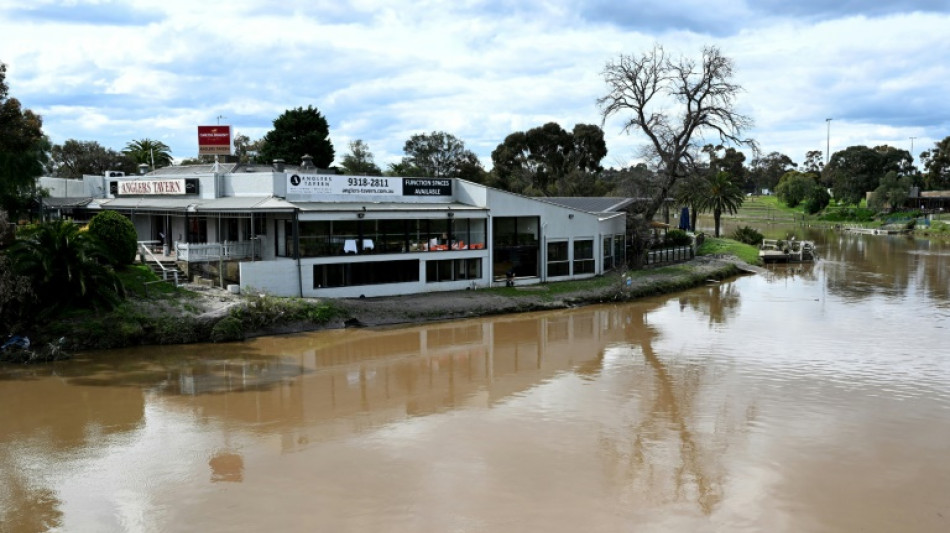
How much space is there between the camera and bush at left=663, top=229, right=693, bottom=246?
47.8 meters

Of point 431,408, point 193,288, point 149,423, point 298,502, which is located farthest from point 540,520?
point 193,288

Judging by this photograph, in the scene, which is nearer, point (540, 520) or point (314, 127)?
point (540, 520)

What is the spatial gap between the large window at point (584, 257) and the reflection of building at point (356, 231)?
0.22ft

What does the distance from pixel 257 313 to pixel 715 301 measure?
2235cm

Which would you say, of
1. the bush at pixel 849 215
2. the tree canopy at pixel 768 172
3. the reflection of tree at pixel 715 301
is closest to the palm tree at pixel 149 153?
the reflection of tree at pixel 715 301

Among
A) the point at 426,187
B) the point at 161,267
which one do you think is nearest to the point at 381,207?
the point at 426,187

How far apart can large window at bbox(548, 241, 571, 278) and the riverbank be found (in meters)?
2.00

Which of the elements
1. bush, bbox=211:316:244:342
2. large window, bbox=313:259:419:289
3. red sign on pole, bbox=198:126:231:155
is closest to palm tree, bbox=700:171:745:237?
large window, bbox=313:259:419:289

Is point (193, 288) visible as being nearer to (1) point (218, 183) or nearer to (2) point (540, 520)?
(1) point (218, 183)

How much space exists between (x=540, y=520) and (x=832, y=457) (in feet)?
22.4

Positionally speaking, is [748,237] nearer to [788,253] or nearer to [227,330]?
[788,253]

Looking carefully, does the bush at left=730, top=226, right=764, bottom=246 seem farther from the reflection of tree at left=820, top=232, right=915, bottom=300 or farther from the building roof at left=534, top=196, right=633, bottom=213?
the building roof at left=534, top=196, right=633, bottom=213

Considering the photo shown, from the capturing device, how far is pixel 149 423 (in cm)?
1695

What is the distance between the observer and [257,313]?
1008 inches
